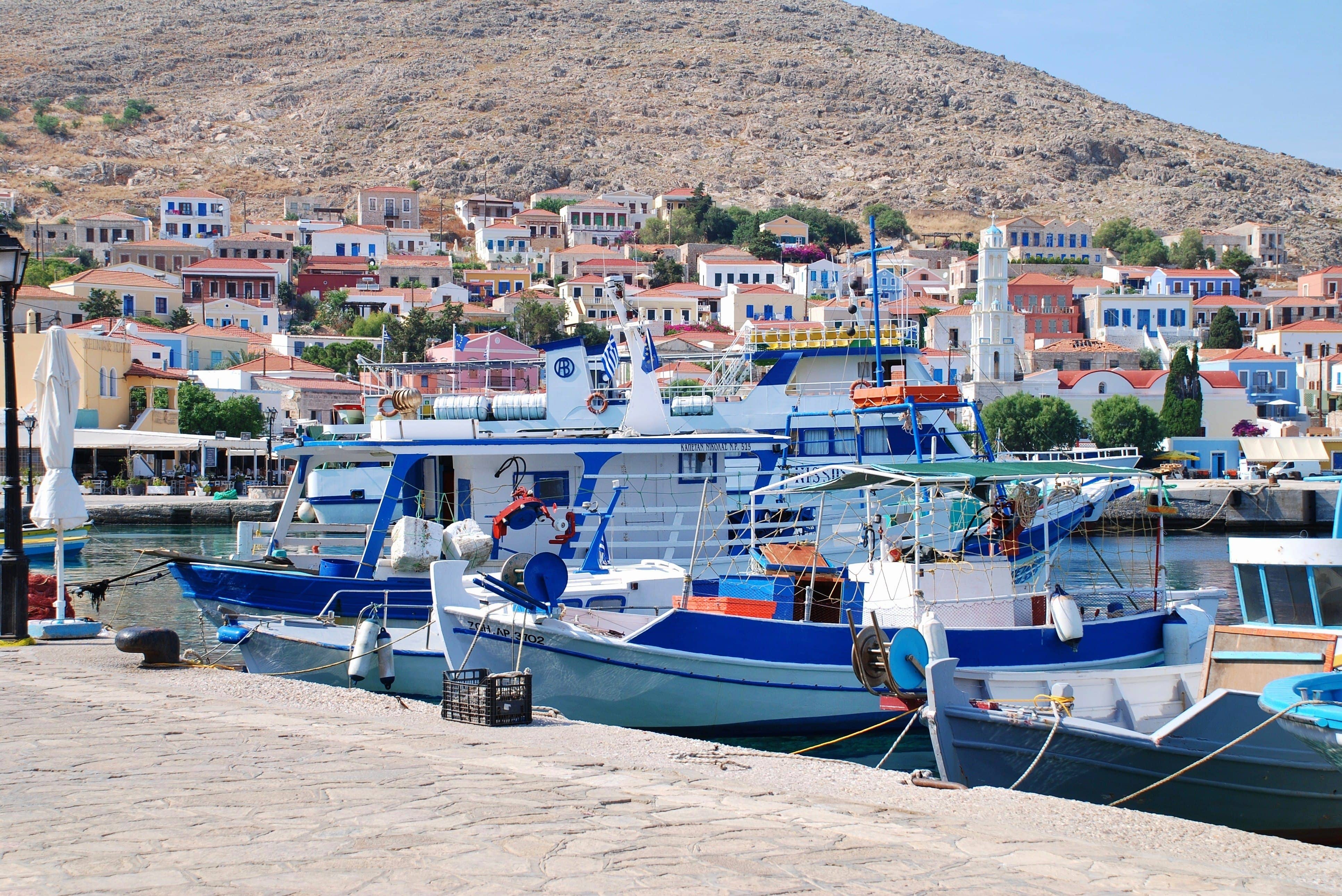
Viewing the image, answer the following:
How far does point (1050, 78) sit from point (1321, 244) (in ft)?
247

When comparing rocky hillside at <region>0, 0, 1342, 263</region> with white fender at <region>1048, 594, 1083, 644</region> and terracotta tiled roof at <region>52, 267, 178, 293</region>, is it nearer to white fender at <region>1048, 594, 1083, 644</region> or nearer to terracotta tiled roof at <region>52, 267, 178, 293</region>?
terracotta tiled roof at <region>52, 267, 178, 293</region>

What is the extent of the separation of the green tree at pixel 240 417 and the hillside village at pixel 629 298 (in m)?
0.09

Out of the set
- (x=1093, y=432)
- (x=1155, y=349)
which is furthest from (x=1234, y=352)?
(x=1093, y=432)

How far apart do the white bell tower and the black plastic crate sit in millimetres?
60255

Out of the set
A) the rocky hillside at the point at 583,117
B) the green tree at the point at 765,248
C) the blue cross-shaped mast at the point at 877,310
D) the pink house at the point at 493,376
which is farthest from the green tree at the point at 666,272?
the blue cross-shaped mast at the point at 877,310

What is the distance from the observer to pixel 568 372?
798 inches

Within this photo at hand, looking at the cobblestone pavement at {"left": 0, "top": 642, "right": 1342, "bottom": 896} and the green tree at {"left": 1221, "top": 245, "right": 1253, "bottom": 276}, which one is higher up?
the green tree at {"left": 1221, "top": 245, "right": 1253, "bottom": 276}

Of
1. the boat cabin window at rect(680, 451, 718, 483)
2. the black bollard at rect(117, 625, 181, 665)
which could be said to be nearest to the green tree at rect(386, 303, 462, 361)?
the boat cabin window at rect(680, 451, 718, 483)

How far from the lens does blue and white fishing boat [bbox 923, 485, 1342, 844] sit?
9.01 metres

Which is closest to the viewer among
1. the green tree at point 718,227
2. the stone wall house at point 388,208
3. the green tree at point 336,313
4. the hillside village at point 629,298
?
the hillside village at point 629,298

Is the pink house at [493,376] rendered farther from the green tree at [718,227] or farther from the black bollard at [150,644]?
the green tree at [718,227]

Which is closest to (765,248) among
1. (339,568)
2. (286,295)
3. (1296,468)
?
(286,295)

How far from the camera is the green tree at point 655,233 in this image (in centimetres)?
10806

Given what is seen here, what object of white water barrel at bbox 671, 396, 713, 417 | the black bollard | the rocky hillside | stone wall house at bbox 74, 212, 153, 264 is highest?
the rocky hillside
